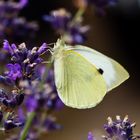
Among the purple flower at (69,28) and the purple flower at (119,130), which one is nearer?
the purple flower at (119,130)

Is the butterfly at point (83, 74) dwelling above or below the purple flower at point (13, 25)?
below

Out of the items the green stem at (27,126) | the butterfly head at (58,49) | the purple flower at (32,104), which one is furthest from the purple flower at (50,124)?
the butterfly head at (58,49)

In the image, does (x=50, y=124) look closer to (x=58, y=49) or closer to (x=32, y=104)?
(x=32, y=104)

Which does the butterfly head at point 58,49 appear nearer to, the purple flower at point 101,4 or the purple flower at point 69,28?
the purple flower at point 69,28

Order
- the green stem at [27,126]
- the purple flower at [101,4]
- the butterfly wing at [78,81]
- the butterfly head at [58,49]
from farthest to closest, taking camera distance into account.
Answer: the purple flower at [101,4] → the butterfly head at [58,49] → the butterfly wing at [78,81] → the green stem at [27,126]

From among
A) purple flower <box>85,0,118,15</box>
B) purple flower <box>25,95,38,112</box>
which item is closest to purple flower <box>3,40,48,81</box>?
purple flower <box>25,95,38,112</box>

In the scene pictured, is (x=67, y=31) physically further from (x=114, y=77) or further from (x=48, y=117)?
(x=114, y=77)


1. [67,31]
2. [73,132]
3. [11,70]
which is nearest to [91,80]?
[11,70]

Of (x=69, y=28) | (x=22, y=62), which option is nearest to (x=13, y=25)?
(x=69, y=28)
